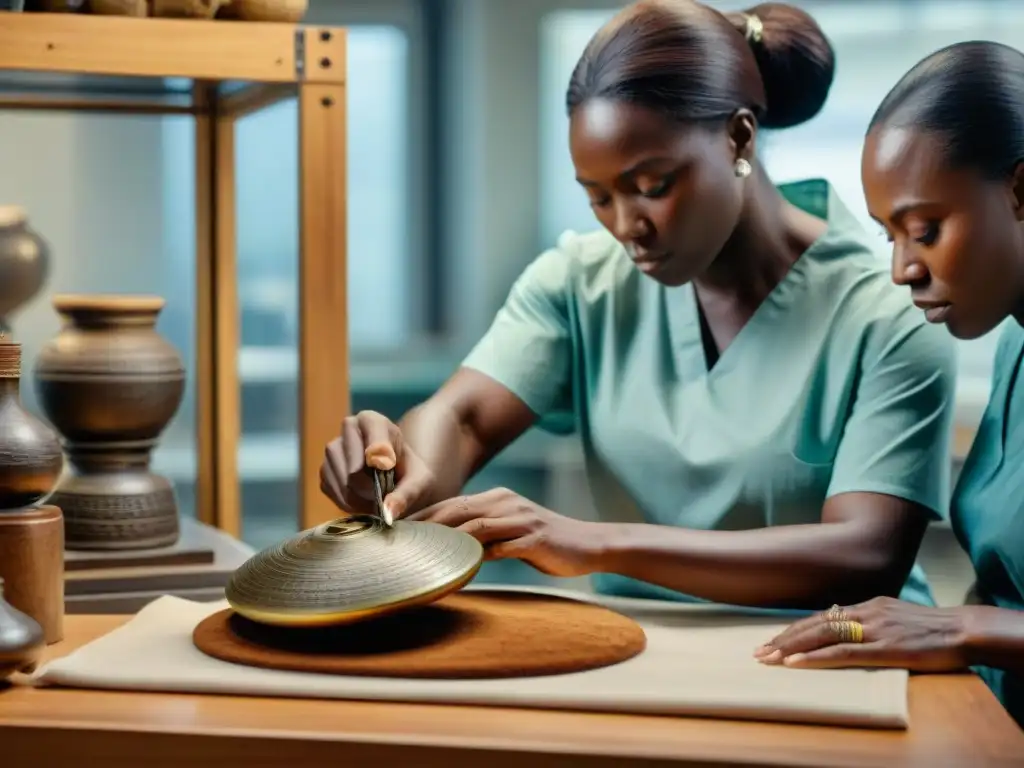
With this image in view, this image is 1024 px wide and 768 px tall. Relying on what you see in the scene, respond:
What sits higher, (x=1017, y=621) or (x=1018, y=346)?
(x=1018, y=346)

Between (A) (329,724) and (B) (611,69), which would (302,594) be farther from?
(B) (611,69)

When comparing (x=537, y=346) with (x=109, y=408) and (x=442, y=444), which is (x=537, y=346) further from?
(x=109, y=408)

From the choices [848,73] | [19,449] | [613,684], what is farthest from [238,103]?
[848,73]

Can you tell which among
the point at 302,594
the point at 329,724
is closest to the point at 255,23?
the point at 302,594

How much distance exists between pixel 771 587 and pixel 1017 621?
23cm

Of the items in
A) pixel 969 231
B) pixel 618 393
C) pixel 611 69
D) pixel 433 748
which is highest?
pixel 611 69

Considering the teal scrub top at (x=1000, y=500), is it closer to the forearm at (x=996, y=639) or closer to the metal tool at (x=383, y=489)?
the forearm at (x=996, y=639)

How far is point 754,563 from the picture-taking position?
3.92ft

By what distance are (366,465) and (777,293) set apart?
1.50 ft

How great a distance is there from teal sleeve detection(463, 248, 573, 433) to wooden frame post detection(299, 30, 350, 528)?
157mm

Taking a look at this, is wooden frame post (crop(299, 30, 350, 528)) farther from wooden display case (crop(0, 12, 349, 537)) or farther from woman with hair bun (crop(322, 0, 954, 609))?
woman with hair bun (crop(322, 0, 954, 609))

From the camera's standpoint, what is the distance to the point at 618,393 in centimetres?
150

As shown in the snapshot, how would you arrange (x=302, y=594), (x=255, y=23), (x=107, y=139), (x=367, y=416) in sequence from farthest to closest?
1. (x=107, y=139)
2. (x=255, y=23)
3. (x=367, y=416)
4. (x=302, y=594)

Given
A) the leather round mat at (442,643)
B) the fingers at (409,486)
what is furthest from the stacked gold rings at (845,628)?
the fingers at (409,486)
